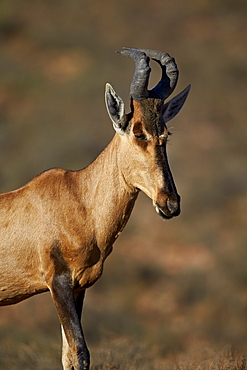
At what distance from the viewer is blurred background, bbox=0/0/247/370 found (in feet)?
62.7

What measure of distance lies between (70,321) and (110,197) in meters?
1.48

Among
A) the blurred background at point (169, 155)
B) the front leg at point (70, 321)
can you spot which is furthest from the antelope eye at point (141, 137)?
the front leg at point (70, 321)

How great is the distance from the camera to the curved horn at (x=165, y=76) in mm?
8648

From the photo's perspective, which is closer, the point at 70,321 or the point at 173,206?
the point at 173,206

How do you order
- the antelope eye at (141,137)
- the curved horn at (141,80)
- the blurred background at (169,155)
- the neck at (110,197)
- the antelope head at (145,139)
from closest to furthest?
the antelope head at (145,139) → the antelope eye at (141,137) → the curved horn at (141,80) → the neck at (110,197) → the blurred background at (169,155)

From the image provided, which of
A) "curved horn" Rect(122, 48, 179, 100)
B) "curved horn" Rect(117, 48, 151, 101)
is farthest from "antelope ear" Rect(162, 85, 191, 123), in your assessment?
"curved horn" Rect(117, 48, 151, 101)

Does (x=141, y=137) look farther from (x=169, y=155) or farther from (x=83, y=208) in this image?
(x=169, y=155)

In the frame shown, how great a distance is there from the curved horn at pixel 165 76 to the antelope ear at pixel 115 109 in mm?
540

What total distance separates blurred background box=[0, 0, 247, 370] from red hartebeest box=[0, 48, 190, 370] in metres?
1.26

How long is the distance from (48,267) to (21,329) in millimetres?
12442

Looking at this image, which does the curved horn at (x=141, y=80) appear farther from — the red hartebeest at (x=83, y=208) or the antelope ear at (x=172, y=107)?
the antelope ear at (x=172, y=107)

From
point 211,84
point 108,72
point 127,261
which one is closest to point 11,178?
point 127,261

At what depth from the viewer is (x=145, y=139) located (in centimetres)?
813

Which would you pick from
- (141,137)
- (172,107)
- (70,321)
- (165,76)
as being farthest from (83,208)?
(165,76)
